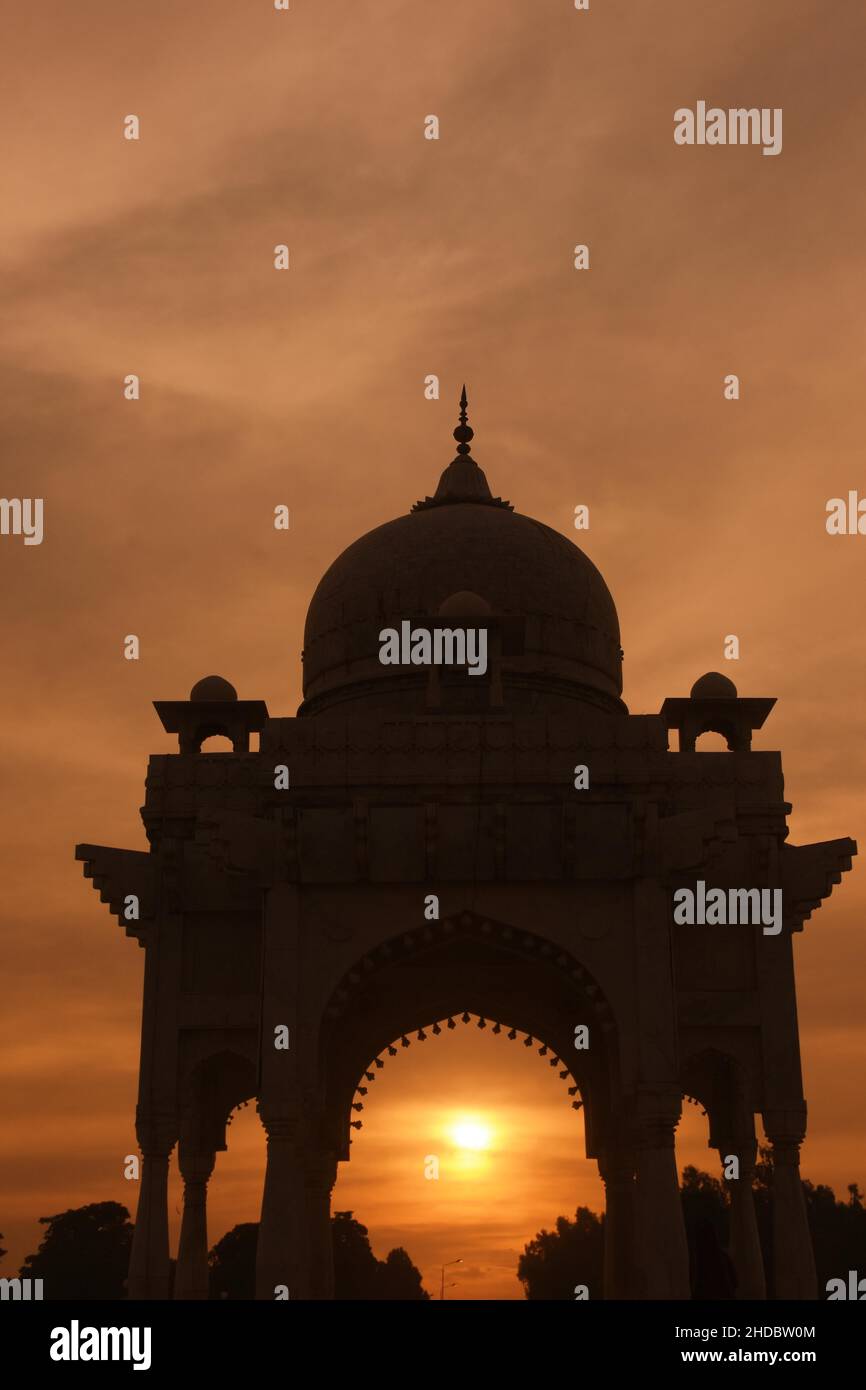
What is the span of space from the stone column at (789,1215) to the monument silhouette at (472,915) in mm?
40

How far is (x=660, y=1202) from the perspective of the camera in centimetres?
2308

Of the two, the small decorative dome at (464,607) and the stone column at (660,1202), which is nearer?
the stone column at (660,1202)

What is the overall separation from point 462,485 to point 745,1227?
1528 cm

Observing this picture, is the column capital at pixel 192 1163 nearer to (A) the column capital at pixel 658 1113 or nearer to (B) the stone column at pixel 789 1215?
(A) the column capital at pixel 658 1113

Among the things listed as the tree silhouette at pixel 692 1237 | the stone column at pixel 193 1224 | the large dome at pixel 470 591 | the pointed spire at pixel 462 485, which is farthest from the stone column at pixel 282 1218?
the tree silhouette at pixel 692 1237

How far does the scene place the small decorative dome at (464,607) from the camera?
26.8 m

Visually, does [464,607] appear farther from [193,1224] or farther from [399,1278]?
[399,1278]

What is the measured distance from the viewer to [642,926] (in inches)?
961

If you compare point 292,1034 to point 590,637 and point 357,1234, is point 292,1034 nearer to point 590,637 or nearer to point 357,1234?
point 590,637

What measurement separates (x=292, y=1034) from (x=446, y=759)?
466 centimetres

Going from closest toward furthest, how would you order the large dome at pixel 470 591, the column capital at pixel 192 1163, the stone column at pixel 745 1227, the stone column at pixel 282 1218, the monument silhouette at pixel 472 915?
the stone column at pixel 282 1218 < the monument silhouette at pixel 472 915 < the stone column at pixel 745 1227 < the column capital at pixel 192 1163 < the large dome at pixel 470 591
